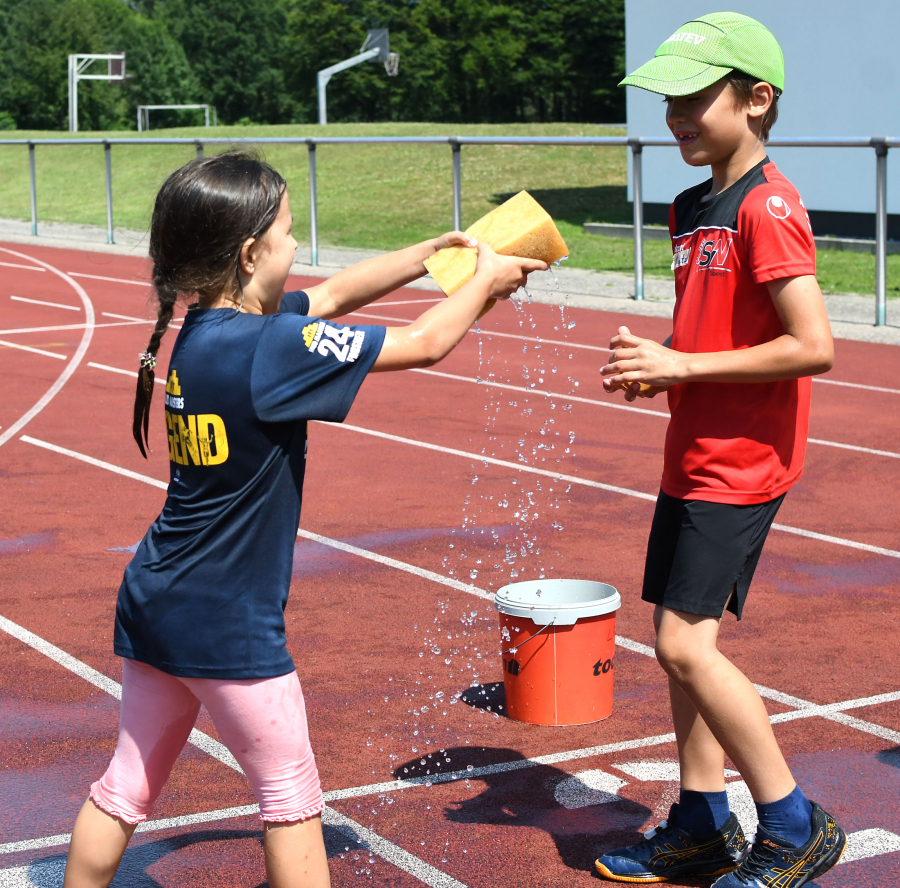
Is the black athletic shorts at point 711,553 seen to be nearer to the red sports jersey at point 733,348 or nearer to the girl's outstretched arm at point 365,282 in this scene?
the red sports jersey at point 733,348

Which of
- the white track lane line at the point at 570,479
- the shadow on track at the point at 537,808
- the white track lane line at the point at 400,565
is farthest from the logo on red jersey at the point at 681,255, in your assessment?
the white track lane line at the point at 570,479

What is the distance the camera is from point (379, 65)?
87.5 m

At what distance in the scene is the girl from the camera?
2709mm

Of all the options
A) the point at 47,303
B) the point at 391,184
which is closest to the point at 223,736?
the point at 47,303

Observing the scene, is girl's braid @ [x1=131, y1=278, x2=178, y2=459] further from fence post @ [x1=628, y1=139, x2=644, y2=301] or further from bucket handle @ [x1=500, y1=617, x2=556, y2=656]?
fence post @ [x1=628, y1=139, x2=644, y2=301]

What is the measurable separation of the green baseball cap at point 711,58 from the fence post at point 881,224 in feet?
35.8

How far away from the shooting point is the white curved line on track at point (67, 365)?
10.3 metres

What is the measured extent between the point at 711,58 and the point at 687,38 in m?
0.13

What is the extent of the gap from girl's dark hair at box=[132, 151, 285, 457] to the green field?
1821cm

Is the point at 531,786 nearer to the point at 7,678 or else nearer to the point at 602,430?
the point at 7,678

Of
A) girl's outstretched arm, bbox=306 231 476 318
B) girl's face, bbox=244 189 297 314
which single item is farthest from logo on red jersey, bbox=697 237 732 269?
girl's face, bbox=244 189 297 314

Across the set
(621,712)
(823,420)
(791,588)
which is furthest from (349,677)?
(823,420)

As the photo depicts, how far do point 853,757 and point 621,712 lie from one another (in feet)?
2.69

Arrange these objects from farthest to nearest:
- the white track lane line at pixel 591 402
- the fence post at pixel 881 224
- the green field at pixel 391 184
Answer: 1. the green field at pixel 391 184
2. the fence post at pixel 881 224
3. the white track lane line at pixel 591 402
